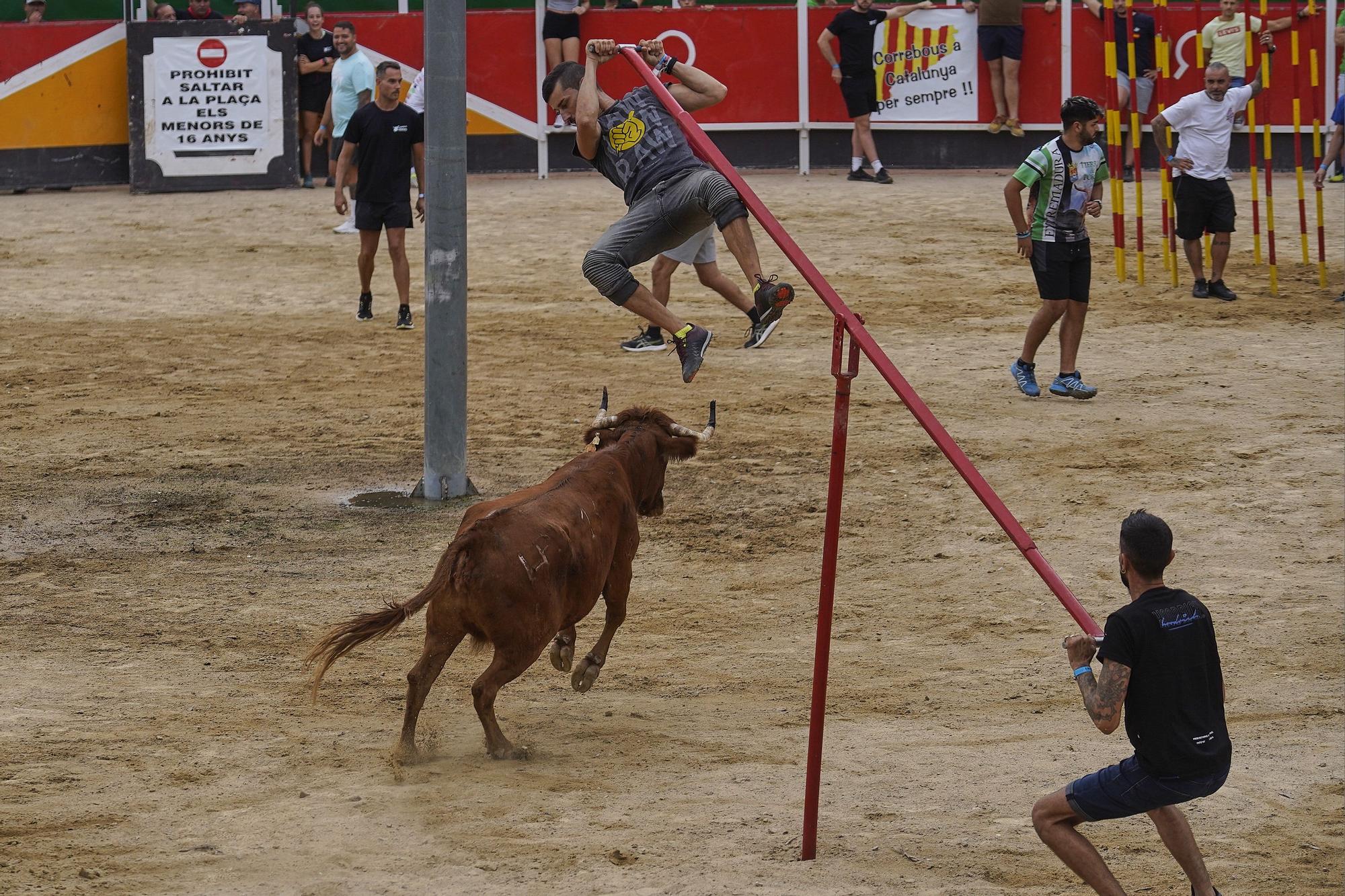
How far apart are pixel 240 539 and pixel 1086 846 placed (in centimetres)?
608

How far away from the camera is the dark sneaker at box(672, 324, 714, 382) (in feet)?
25.9

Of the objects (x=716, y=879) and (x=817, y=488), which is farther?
(x=817, y=488)

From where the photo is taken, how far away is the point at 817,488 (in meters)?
10.5

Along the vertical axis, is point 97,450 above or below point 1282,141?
below

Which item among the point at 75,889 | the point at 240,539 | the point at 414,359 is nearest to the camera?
the point at 75,889

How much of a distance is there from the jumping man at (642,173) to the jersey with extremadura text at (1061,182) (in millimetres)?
3694

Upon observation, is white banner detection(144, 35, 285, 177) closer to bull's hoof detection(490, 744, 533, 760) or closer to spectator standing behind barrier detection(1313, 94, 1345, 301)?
spectator standing behind barrier detection(1313, 94, 1345, 301)

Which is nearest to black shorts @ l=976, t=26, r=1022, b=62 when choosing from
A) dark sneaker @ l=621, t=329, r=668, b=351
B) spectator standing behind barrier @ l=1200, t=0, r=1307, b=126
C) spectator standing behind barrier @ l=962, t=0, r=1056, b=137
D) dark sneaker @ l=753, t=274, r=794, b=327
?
spectator standing behind barrier @ l=962, t=0, r=1056, b=137

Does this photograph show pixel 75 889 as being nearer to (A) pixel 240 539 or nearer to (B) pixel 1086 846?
(B) pixel 1086 846

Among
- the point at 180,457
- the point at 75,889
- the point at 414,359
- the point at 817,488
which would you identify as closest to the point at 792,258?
the point at 75,889

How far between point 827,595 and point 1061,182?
22.4 ft

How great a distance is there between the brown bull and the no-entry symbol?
1559 centimetres

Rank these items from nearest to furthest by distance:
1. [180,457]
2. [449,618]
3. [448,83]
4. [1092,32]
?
[449,618]
[448,83]
[180,457]
[1092,32]

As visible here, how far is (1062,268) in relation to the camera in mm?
12039
